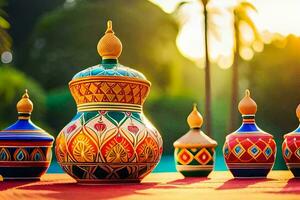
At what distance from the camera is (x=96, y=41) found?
2570 cm

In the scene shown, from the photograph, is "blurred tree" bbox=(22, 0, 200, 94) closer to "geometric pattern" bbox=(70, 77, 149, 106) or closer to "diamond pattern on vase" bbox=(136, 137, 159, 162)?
"geometric pattern" bbox=(70, 77, 149, 106)

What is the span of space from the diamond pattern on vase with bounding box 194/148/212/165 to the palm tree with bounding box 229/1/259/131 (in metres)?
12.1

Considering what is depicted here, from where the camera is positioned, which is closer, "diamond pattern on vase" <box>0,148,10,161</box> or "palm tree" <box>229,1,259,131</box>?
"diamond pattern on vase" <box>0,148,10,161</box>

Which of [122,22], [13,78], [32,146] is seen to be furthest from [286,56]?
[32,146]

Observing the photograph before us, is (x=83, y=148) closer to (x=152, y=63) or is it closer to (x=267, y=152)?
(x=267, y=152)

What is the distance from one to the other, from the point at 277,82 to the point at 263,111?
1427mm

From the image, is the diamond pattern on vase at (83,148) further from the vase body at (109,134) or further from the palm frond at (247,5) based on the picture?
the palm frond at (247,5)

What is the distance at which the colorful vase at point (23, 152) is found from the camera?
515cm

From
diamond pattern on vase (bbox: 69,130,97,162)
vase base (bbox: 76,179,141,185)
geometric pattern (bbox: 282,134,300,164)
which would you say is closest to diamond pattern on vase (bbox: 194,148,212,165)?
geometric pattern (bbox: 282,134,300,164)

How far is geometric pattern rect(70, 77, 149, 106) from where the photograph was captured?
4.50m

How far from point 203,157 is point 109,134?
216 centimetres

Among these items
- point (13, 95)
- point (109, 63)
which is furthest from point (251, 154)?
point (13, 95)

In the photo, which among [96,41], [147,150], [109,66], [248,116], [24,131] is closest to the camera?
[147,150]

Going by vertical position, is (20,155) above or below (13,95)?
below
